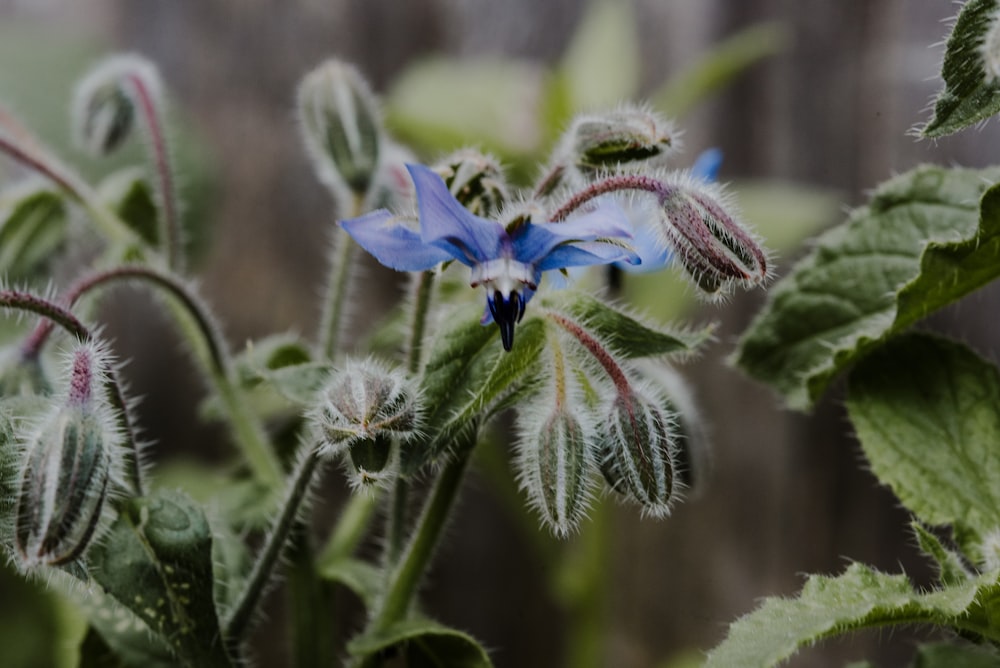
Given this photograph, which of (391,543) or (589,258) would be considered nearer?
(589,258)

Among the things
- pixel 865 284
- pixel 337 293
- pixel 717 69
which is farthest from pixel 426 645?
pixel 717 69

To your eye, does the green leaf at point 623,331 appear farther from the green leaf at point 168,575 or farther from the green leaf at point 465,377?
the green leaf at point 168,575

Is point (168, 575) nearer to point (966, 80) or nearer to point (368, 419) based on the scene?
point (368, 419)

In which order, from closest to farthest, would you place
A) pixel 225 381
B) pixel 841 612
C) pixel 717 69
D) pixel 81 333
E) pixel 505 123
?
pixel 841 612, pixel 81 333, pixel 225 381, pixel 717 69, pixel 505 123

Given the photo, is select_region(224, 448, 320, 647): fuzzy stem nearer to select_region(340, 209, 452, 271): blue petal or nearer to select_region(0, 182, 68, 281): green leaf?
select_region(340, 209, 452, 271): blue petal

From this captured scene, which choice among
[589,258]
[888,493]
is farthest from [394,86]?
[589,258]

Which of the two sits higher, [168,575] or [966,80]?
[966,80]

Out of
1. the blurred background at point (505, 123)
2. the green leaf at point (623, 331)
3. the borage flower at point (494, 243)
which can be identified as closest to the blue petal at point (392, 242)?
the borage flower at point (494, 243)

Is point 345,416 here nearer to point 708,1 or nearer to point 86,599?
point 86,599
